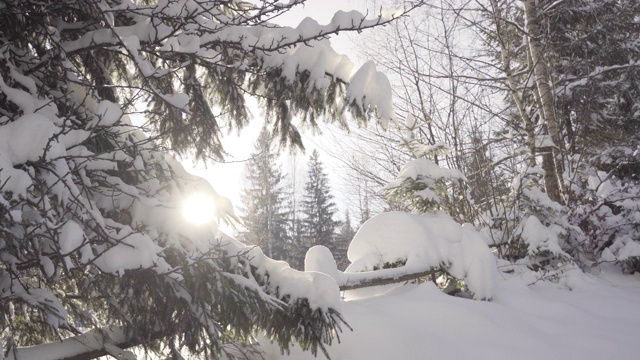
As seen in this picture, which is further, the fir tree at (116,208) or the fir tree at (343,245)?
the fir tree at (343,245)

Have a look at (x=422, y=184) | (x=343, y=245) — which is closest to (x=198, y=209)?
(x=422, y=184)

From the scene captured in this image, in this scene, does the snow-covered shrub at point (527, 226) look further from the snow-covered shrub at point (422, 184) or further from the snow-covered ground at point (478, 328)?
the snow-covered shrub at point (422, 184)

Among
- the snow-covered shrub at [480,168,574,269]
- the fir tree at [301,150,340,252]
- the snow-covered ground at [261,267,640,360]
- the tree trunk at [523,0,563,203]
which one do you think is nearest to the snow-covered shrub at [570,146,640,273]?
the tree trunk at [523,0,563,203]

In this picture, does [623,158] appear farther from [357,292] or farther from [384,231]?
[357,292]

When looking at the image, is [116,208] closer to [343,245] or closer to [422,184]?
[422,184]

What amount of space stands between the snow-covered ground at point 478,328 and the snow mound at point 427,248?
297 mm

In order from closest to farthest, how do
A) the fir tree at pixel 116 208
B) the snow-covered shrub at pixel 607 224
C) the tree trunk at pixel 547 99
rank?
A: the fir tree at pixel 116 208 < the snow-covered shrub at pixel 607 224 < the tree trunk at pixel 547 99

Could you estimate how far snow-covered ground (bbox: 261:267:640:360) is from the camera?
2836 mm

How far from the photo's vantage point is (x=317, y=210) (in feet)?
94.9

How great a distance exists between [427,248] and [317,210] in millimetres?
24743

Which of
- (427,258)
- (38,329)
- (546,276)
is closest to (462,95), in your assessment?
(546,276)

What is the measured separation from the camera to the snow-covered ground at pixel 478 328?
2836 mm

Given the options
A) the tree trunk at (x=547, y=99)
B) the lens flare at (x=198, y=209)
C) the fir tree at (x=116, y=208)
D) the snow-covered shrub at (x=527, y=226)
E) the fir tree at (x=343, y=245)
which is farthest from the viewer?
the fir tree at (x=343, y=245)

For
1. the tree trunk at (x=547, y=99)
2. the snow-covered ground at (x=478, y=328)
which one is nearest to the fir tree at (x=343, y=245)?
the tree trunk at (x=547, y=99)
